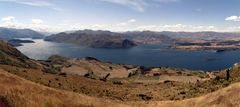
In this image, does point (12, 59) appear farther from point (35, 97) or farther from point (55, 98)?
point (35, 97)

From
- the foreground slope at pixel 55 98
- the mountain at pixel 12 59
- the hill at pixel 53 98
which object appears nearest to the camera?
the hill at pixel 53 98

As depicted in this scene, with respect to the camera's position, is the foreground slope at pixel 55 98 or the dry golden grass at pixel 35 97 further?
the foreground slope at pixel 55 98

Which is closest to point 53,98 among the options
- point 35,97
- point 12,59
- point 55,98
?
point 55,98

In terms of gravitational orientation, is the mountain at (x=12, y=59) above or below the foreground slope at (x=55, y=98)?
below

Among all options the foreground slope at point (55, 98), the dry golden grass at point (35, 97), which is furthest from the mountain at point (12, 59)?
the foreground slope at point (55, 98)

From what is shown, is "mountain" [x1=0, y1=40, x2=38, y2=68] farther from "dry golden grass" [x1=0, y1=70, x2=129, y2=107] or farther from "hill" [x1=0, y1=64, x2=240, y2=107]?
"hill" [x1=0, y1=64, x2=240, y2=107]

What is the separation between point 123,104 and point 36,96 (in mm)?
10292

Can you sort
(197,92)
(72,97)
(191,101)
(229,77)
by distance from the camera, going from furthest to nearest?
(229,77) → (197,92) → (191,101) → (72,97)

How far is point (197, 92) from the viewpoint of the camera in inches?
1635

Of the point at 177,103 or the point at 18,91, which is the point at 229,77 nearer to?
the point at 177,103

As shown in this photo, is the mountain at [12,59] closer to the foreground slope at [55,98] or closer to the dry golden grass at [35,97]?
the dry golden grass at [35,97]

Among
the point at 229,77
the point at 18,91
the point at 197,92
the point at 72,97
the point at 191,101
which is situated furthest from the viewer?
the point at 229,77

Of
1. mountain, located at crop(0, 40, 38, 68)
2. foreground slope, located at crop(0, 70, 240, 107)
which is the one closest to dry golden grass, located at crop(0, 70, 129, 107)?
foreground slope, located at crop(0, 70, 240, 107)

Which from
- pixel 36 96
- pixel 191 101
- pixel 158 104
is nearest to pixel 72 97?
pixel 36 96
